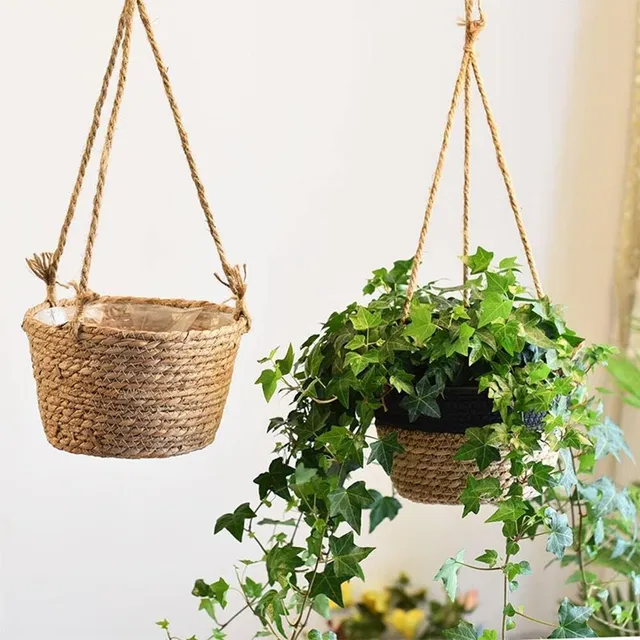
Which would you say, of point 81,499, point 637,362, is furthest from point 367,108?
point 81,499

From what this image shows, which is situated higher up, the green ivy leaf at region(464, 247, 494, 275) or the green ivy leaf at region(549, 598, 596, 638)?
the green ivy leaf at region(464, 247, 494, 275)

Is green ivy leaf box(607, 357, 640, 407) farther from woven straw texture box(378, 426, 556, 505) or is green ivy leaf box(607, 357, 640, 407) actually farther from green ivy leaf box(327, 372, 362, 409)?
green ivy leaf box(327, 372, 362, 409)

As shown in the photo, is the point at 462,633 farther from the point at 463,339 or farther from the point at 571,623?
the point at 463,339

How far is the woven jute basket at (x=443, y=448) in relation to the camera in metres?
1.12

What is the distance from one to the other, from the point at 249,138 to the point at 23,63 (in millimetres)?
449

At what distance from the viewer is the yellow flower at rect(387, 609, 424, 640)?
1883 millimetres

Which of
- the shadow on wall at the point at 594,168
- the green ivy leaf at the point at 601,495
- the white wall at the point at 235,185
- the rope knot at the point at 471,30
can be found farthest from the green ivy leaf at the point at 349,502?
the shadow on wall at the point at 594,168

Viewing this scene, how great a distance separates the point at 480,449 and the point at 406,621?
3.08 feet

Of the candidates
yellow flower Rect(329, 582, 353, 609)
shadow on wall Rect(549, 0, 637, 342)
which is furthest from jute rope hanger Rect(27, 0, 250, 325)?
shadow on wall Rect(549, 0, 637, 342)

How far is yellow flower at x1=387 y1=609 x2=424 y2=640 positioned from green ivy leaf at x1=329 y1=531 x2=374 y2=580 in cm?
86

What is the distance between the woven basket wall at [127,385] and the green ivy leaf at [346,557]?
0.22 metres

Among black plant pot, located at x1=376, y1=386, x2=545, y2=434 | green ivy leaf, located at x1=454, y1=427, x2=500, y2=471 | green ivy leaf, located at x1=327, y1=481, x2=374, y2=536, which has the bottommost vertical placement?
green ivy leaf, located at x1=327, y1=481, x2=374, y2=536

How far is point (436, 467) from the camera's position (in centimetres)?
115

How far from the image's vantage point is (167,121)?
5.73 ft
